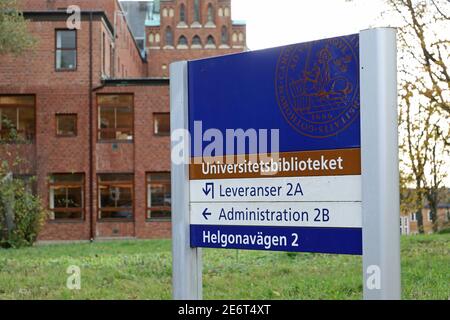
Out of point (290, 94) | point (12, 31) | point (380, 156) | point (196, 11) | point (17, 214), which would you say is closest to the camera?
point (380, 156)

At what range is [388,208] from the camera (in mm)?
4402

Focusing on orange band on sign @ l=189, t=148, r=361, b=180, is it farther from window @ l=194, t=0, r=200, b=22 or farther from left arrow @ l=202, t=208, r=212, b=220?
window @ l=194, t=0, r=200, b=22

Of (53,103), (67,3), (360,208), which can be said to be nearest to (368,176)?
(360,208)

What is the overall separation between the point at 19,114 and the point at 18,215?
33.4 ft

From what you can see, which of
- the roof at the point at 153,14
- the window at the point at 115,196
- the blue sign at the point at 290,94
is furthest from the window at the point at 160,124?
the roof at the point at 153,14

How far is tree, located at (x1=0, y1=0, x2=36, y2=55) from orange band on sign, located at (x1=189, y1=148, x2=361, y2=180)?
2661 centimetres

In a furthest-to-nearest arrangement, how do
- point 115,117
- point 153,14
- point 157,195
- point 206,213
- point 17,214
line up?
1. point 153,14
2. point 157,195
3. point 115,117
4. point 17,214
5. point 206,213

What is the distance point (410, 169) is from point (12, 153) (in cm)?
2176

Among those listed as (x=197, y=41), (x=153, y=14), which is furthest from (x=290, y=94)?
(x=153, y=14)

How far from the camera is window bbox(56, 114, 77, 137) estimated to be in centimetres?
3569

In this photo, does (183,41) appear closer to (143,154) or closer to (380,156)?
(143,154)

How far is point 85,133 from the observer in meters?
35.5

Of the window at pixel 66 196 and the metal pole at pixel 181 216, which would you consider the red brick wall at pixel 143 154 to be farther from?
the metal pole at pixel 181 216

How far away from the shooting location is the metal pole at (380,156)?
Result: 440 cm
